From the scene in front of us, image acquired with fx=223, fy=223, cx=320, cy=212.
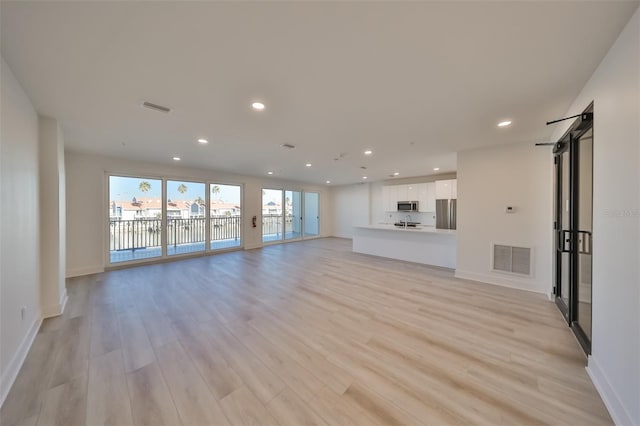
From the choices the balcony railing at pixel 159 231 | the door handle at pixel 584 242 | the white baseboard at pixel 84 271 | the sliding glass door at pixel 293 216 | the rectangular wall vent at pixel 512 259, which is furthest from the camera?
the sliding glass door at pixel 293 216

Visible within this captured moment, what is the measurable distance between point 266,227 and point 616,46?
8573 millimetres

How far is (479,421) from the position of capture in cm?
142

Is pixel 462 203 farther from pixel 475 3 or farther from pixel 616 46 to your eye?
pixel 475 3

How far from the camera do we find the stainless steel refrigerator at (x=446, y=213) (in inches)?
252

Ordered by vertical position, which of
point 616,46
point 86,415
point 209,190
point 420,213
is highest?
point 616,46

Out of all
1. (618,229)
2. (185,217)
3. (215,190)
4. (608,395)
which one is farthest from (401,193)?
(185,217)

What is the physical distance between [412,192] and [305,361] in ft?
23.1

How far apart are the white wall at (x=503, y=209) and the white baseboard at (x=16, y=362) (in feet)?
18.9

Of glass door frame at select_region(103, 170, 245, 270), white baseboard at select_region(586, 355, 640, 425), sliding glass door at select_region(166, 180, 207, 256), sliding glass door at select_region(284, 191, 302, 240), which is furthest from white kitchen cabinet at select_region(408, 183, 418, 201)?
→ sliding glass door at select_region(166, 180, 207, 256)

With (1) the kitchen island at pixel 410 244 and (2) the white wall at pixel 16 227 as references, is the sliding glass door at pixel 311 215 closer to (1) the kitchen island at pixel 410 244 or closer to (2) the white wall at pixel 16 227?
(1) the kitchen island at pixel 410 244

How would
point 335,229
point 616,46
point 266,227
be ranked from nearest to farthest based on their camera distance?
point 616,46, point 266,227, point 335,229

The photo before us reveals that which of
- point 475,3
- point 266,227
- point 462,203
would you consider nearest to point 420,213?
point 462,203

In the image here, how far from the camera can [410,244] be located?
5.64 meters

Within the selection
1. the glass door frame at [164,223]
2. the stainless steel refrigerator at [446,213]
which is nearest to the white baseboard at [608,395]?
the stainless steel refrigerator at [446,213]
